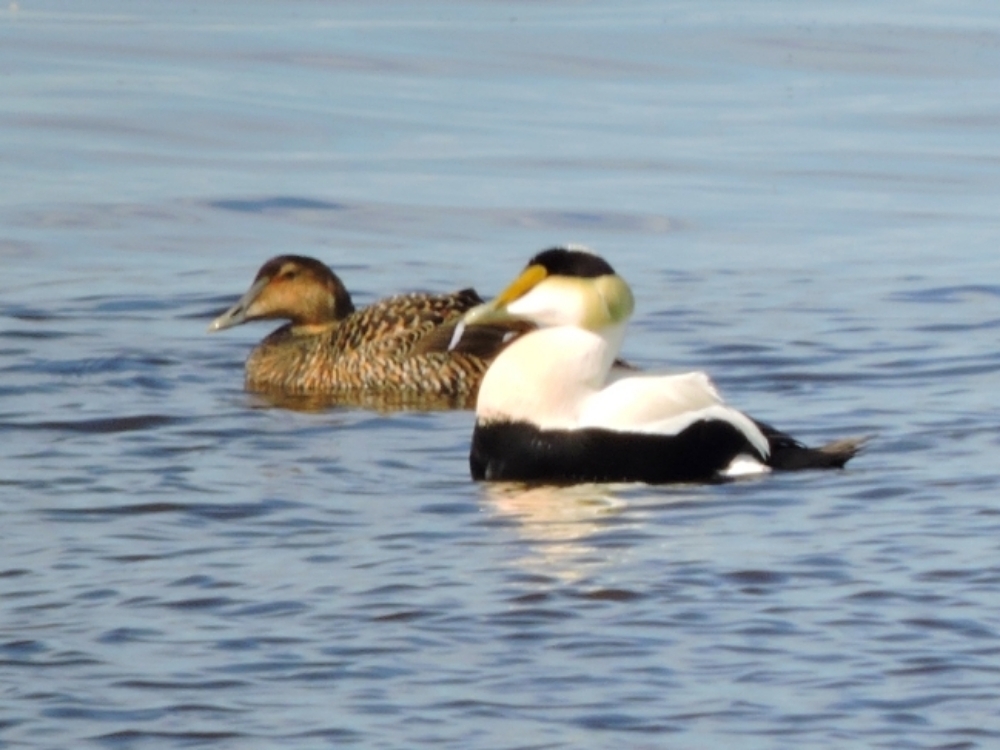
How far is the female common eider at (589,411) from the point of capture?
9125mm

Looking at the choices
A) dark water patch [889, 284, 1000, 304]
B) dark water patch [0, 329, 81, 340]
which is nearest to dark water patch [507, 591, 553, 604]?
dark water patch [0, 329, 81, 340]

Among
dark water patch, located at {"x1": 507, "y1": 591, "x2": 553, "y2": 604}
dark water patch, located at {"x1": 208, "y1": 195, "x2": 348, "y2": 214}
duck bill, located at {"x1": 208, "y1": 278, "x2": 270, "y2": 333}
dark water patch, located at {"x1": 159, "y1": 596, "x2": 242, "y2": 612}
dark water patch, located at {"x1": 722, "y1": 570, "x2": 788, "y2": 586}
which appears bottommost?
dark water patch, located at {"x1": 159, "y1": 596, "x2": 242, "y2": 612}

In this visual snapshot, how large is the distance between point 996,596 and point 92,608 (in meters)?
2.42

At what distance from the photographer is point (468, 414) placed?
36.5ft

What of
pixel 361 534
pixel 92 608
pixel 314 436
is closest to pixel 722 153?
pixel 314 436

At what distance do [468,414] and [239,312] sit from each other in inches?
71.9

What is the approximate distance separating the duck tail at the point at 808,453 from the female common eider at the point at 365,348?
2287 mm

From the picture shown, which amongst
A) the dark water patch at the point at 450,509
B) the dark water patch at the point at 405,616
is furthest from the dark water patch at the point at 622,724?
the dark water patch at the point at 450,509

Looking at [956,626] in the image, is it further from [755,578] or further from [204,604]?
[204,604]

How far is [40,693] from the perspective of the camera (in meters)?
6.22

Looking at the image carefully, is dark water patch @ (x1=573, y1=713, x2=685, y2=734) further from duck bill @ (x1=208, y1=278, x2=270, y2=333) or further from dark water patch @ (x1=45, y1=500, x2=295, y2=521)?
duck bill @ (x1=208, y1=278, x2=270, y2=333)

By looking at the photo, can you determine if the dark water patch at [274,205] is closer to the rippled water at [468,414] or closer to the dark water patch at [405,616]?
the rippled water at [468,414]

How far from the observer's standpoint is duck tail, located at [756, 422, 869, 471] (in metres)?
9.22

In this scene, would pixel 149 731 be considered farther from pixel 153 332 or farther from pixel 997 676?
pixel 153 332
